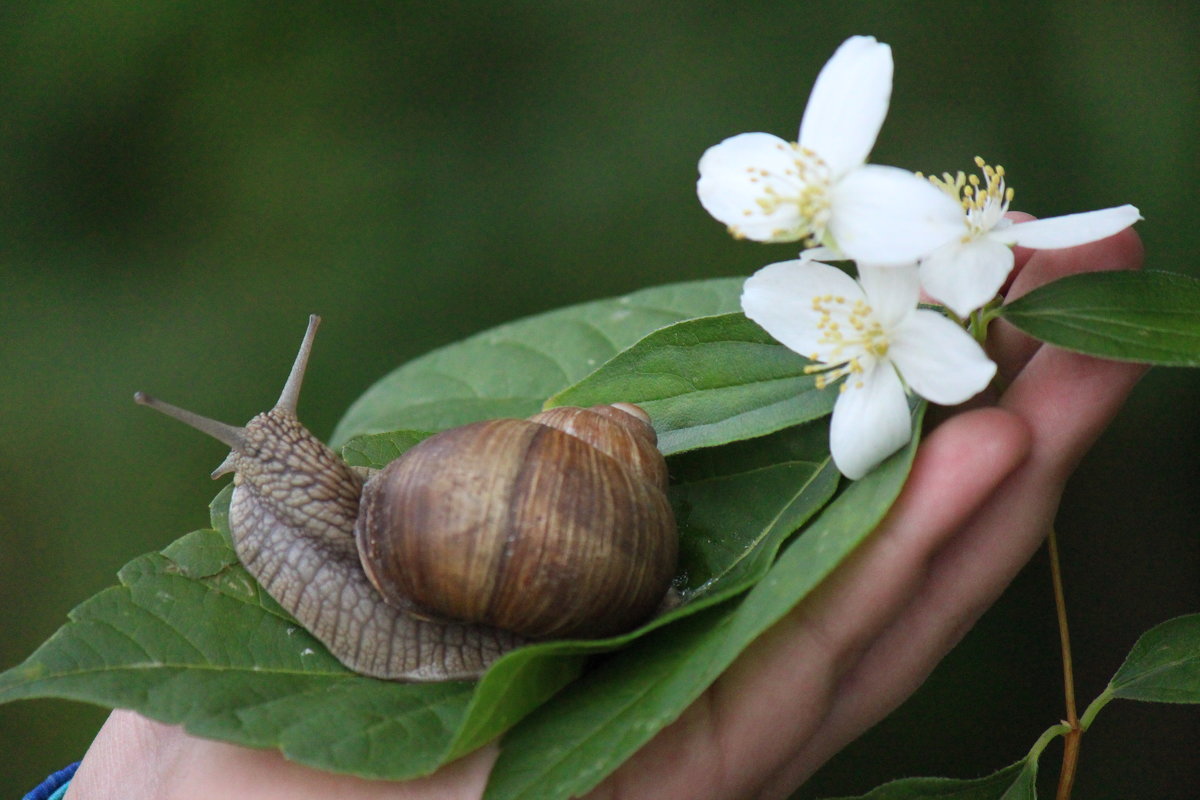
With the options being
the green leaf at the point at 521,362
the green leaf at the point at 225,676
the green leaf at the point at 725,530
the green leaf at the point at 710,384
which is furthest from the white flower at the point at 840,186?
the green leaf at the point at 225,676

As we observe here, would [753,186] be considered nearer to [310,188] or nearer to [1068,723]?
[1068,723]

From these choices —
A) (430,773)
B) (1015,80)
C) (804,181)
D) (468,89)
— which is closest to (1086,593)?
(1015,80)

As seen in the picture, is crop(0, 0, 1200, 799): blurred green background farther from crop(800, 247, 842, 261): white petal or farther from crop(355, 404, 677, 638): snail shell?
crop(355, 404, 677, 638): snail shell

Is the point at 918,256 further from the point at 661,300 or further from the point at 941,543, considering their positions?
the point at 661,300

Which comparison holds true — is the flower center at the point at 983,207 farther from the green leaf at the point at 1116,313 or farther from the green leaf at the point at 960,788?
the green leaf at the point at 960,788

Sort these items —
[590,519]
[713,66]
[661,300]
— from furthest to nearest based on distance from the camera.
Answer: [713,66], [661,300], [590,519]
